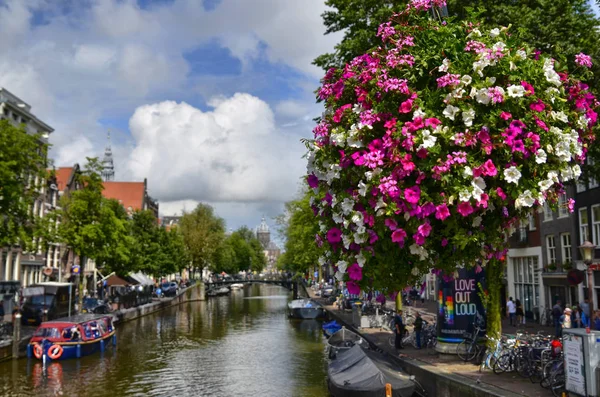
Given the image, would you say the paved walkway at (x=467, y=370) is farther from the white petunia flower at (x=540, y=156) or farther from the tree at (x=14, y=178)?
the tree at (x=14, y=178)

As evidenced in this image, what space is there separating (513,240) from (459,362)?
21.9 m

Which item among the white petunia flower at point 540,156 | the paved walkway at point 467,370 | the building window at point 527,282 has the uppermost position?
the white petunia flower at point 540,156

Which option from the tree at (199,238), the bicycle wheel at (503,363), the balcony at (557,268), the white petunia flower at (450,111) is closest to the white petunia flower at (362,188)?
the white petunia flower at (450,111)

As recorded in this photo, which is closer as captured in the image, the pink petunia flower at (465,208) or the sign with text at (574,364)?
the pink petunia flower at (465,208)

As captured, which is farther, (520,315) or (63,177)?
(63,177)

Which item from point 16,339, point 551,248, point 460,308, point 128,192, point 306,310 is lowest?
point 306,310

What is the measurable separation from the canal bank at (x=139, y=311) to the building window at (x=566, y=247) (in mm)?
30277

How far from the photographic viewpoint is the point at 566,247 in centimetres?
3334

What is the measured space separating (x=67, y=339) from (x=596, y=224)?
93.3 feet

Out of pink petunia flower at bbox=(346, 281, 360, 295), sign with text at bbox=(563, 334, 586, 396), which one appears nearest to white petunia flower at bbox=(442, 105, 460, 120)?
pink petunia flower at bbox=(346, 281, 360, 295)

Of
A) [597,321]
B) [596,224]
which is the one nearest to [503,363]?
[597,321]

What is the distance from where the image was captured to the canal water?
78.2 ft

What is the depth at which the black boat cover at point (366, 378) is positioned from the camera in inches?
697

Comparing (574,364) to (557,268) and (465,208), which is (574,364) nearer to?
(465,208)
